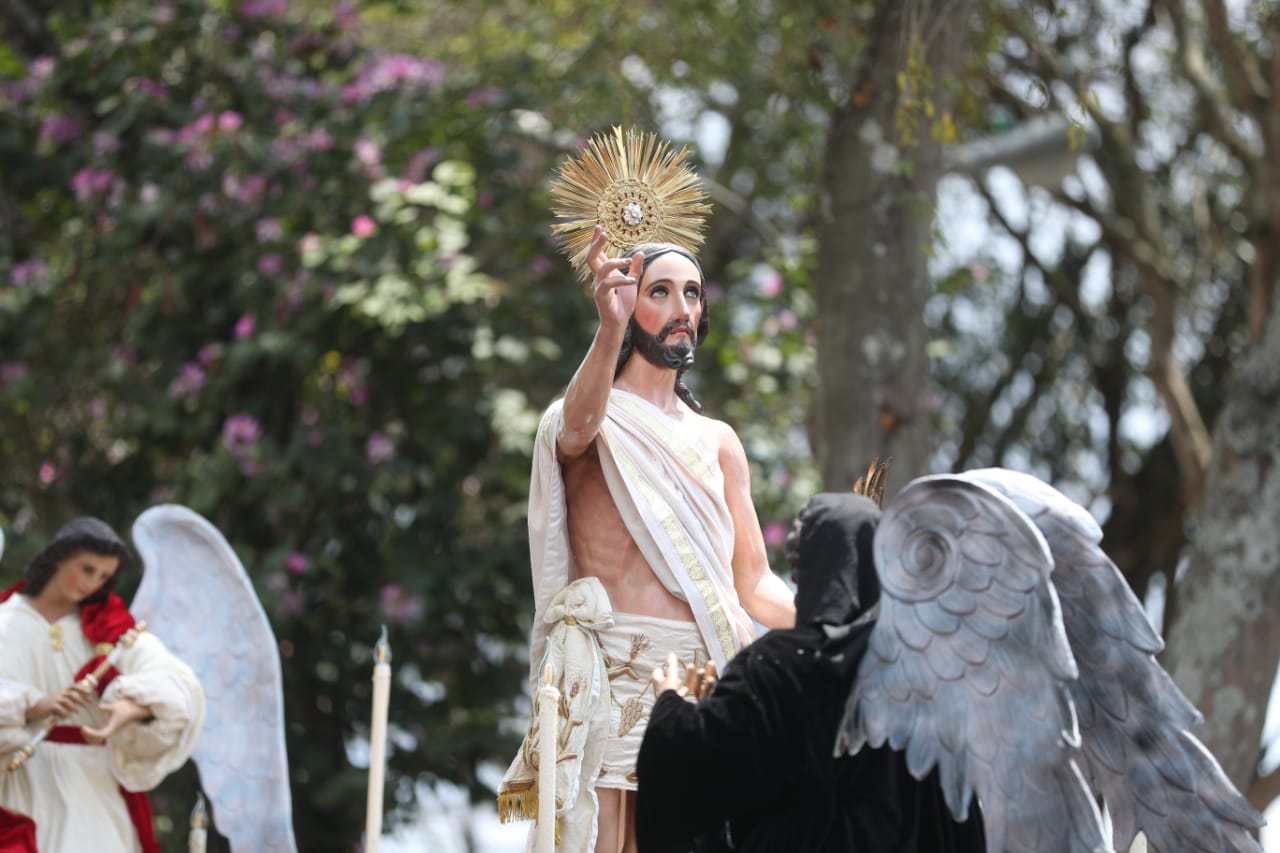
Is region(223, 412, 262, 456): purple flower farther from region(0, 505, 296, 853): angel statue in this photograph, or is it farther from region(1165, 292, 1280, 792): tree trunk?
region(1165, 292, 1280, 792): tree trunk

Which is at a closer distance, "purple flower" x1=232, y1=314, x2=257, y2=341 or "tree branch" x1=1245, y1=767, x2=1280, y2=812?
"tree branch" x1=1245, y1=767, x2=1280, y2=812

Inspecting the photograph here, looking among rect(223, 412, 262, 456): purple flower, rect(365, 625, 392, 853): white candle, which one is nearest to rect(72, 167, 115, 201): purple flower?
rect(223, 412, 262, 456): purple flower

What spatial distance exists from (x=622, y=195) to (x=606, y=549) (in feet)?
3.58

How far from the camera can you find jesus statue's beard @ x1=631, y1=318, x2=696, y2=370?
253 inches

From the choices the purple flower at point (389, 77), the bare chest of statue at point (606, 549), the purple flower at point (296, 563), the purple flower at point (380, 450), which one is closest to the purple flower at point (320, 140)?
the purple flower at point (389, 77)

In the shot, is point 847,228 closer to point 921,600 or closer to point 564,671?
point 564,671

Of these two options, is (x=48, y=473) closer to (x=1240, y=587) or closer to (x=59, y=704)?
(x=59, y=704)

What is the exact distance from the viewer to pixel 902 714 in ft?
16.0

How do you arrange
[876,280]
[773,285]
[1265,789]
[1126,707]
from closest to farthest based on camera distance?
[1126,707] < [876,280] < [1265,789] < [773,285]

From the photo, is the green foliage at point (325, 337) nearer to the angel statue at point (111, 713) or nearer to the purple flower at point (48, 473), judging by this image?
the purple flower at point (48, 473)

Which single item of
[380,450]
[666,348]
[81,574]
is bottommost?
[81,574]

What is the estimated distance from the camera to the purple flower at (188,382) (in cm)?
1191

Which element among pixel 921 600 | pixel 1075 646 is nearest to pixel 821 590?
pixel 921 600

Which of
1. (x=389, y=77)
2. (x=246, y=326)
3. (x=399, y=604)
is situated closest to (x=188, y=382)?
(x=246, y=326)
